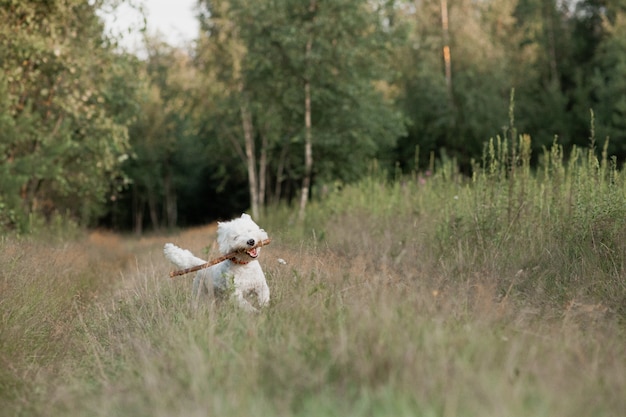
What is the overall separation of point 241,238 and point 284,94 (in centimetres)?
1568

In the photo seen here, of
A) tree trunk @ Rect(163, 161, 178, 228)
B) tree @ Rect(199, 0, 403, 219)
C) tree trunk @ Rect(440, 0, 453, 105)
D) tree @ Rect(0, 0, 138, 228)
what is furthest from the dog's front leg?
tree trunk @ Rect(163, 161, 178, 228)

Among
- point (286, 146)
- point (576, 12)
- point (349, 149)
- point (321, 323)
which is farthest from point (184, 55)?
point (321, 323)

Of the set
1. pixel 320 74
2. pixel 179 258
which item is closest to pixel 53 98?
pixel 320 74

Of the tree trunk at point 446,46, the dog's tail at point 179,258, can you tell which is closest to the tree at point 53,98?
the dog's tail at point 179,258

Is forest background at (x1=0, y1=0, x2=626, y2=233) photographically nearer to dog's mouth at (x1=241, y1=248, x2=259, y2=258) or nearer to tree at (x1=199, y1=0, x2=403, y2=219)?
tree at (x1=199, y1=0, x2=403, y2=219)

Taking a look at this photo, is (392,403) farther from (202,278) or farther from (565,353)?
(202,278)

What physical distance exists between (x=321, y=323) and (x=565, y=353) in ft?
4.99

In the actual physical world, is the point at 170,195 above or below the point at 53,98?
below

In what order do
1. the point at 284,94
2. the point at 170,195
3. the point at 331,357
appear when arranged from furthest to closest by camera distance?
the point at 170,195 → the point at 284,94 → the point at 331,357

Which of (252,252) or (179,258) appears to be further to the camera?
(179,258)

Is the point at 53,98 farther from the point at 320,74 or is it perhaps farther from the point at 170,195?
the point at 170,195

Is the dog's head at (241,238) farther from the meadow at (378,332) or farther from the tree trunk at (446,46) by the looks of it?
the tree trunk at (446,46)

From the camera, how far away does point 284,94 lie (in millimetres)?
21125

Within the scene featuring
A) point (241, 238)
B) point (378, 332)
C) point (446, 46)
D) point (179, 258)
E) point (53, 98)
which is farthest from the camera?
point (446, 46)
